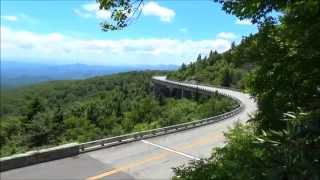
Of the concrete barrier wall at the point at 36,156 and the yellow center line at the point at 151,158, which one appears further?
the yellow center line at the point at 151,158

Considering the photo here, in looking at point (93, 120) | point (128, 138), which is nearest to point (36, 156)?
point (128, 138)

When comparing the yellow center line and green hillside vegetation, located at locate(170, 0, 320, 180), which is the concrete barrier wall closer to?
the yellow center line

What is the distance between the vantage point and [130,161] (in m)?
22.3

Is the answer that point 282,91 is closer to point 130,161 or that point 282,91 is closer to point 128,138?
point 130,161

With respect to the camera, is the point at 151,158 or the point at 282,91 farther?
the point at 151,158

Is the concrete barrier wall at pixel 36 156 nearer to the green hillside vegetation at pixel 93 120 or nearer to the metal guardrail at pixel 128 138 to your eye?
the metal guardrail at pixel 128 138

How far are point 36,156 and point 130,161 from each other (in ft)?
15.1

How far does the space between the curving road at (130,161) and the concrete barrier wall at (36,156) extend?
0.29 meters

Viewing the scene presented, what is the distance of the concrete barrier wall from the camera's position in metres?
19.1

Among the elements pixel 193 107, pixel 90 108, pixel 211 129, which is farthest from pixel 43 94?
pixel 211 129

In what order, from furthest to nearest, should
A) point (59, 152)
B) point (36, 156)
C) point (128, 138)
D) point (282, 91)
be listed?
point (128, 138) < point (59, 152) < point (36, 156) < point (282, 91)

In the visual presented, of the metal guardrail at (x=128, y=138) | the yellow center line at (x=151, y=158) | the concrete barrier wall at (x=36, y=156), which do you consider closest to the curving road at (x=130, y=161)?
the yellow center line at (x=151, y=158)

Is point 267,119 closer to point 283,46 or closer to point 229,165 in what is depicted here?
point 283,46

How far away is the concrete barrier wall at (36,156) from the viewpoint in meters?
19.1
